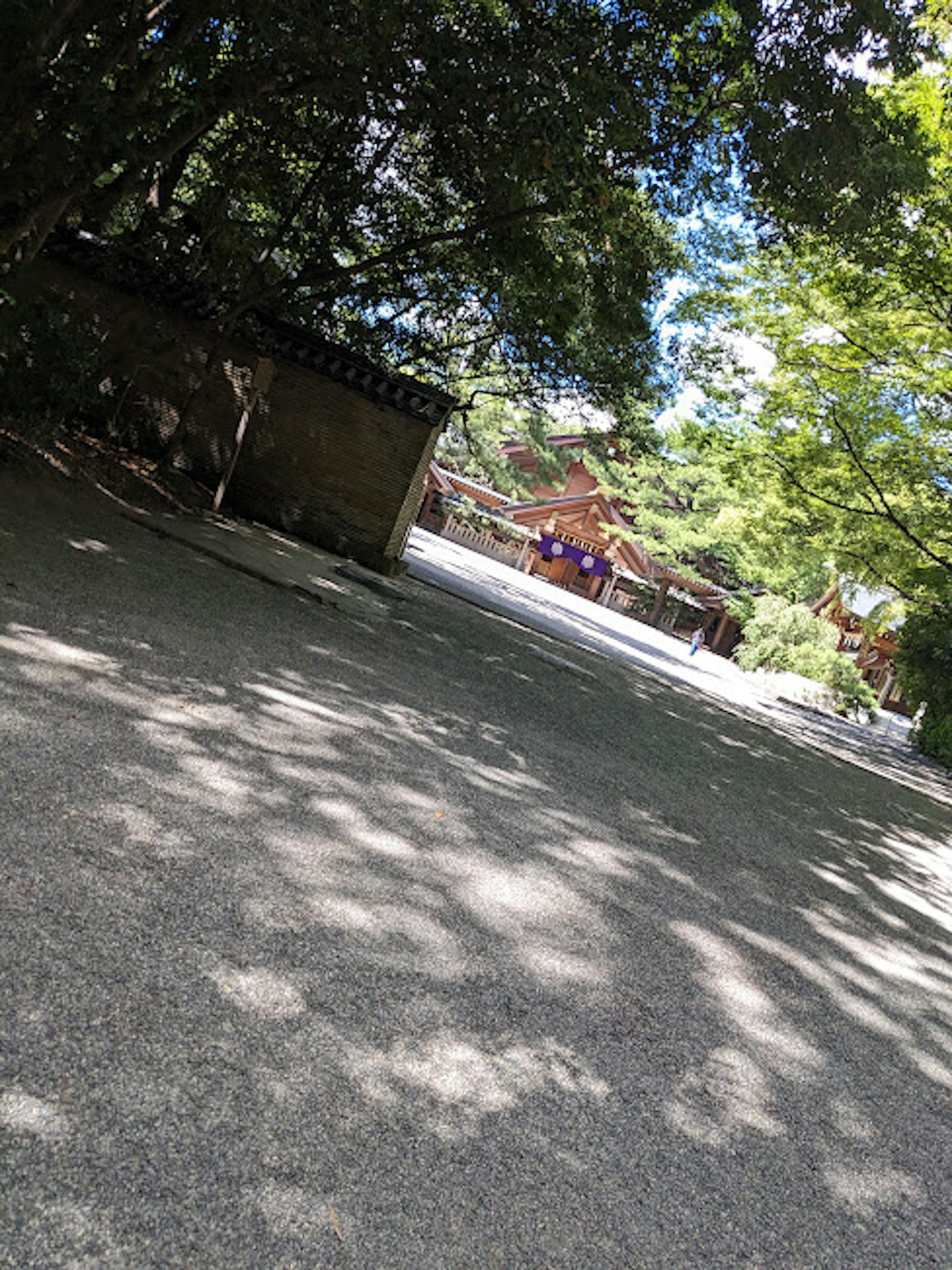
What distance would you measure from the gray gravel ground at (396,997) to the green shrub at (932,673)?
1470cm

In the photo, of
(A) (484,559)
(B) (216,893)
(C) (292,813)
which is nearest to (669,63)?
(C) (292,813)

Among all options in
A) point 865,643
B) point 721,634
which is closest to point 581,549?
point 721,634

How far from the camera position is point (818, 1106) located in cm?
343

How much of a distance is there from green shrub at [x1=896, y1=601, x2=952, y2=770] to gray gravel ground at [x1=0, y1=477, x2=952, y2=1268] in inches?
579

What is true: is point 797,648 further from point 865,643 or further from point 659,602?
point 659,602

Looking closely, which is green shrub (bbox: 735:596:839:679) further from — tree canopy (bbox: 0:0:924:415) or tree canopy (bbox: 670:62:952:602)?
tree canopy (bbox: 0:0:924:415)

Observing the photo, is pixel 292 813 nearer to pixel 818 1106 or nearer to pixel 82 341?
pixel 818 1106

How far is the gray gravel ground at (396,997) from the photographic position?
7.07 feet

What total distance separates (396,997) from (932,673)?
67.9 feet

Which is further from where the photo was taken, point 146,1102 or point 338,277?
point 338,277

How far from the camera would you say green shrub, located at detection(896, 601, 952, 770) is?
19.8m

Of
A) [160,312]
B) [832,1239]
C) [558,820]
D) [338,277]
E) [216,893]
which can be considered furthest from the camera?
[160,312]

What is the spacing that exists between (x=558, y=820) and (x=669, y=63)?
6.89 meters

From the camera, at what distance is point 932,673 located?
67.4ft
